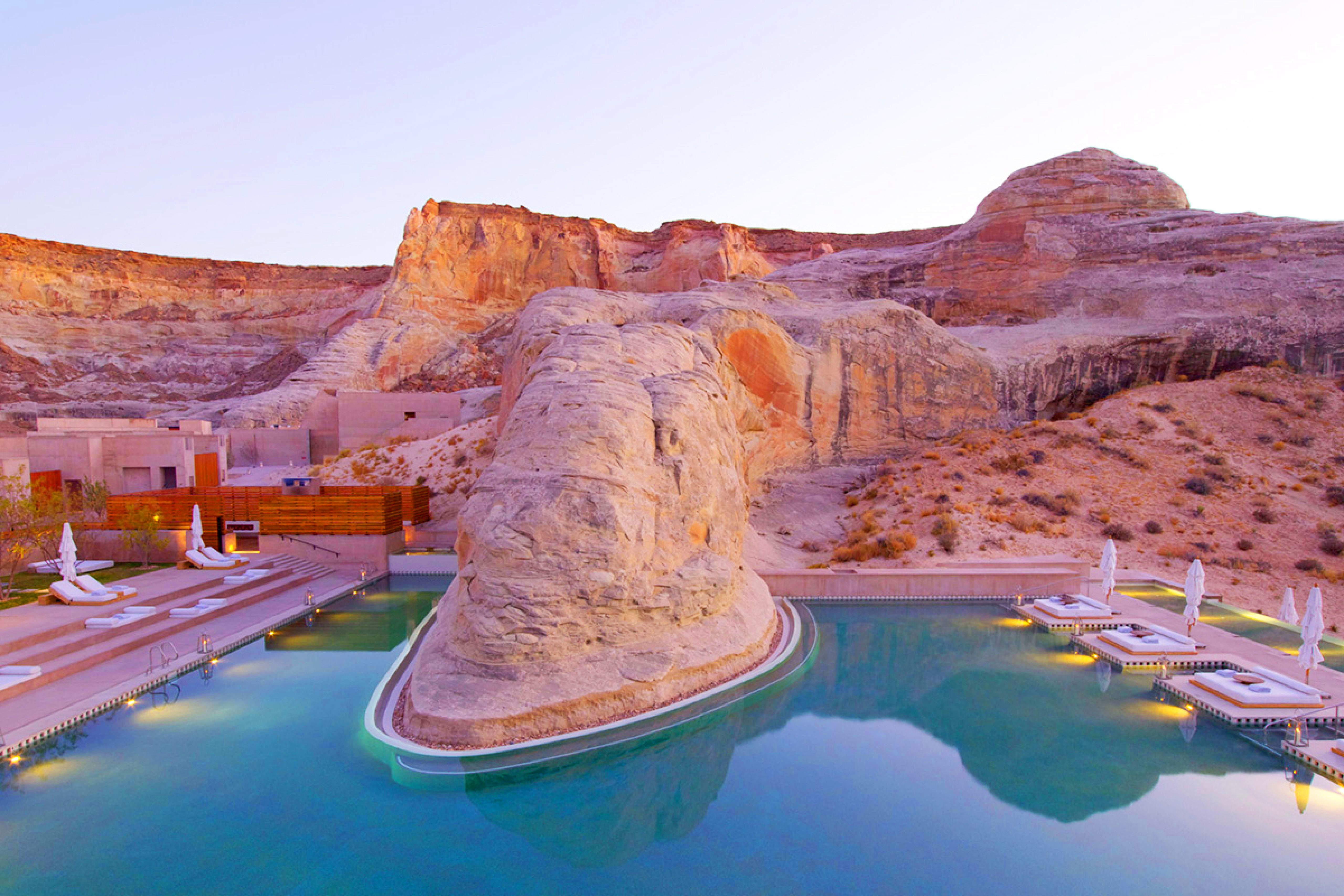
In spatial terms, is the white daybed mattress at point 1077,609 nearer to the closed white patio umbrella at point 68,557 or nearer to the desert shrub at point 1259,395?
the desert shrub at point 1259,395

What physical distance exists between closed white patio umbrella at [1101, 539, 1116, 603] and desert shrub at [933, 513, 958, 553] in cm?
359

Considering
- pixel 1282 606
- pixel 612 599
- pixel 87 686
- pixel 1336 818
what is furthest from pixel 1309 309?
pixel 87 686

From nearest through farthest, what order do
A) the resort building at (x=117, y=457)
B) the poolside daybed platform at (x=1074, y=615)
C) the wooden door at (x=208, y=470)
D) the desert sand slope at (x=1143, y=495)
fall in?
the poolside daybed platform at (x=1074, y=615) → the desert sand slope at (x=1143, y=495) → the resort building at (x=117, y=457) → the wooden door at (x=208, y=470)

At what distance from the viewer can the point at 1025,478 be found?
68.2ft

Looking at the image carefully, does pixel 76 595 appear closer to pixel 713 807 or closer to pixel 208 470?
pixel 713 807

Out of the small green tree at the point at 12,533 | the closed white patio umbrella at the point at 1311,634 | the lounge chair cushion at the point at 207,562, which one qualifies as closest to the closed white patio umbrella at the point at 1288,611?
the closed white patio umbrella at the point at 1311,634

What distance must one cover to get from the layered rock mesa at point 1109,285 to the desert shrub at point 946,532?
778 centimetres

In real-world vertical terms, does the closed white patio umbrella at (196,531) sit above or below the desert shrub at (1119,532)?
above

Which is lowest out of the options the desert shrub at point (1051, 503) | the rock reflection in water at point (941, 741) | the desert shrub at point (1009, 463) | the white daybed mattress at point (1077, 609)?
the rock reflection in water at point (941, 741)

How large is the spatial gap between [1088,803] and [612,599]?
5.67 m

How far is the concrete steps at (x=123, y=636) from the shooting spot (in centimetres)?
1009

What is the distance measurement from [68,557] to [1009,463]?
22.4 metres

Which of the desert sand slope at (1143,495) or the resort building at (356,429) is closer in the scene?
the desert sand slope at (1143,495)

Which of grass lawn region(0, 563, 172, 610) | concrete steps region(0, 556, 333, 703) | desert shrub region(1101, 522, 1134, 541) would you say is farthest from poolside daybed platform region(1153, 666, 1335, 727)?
grass lawn region(0, 563, 172, 610)
